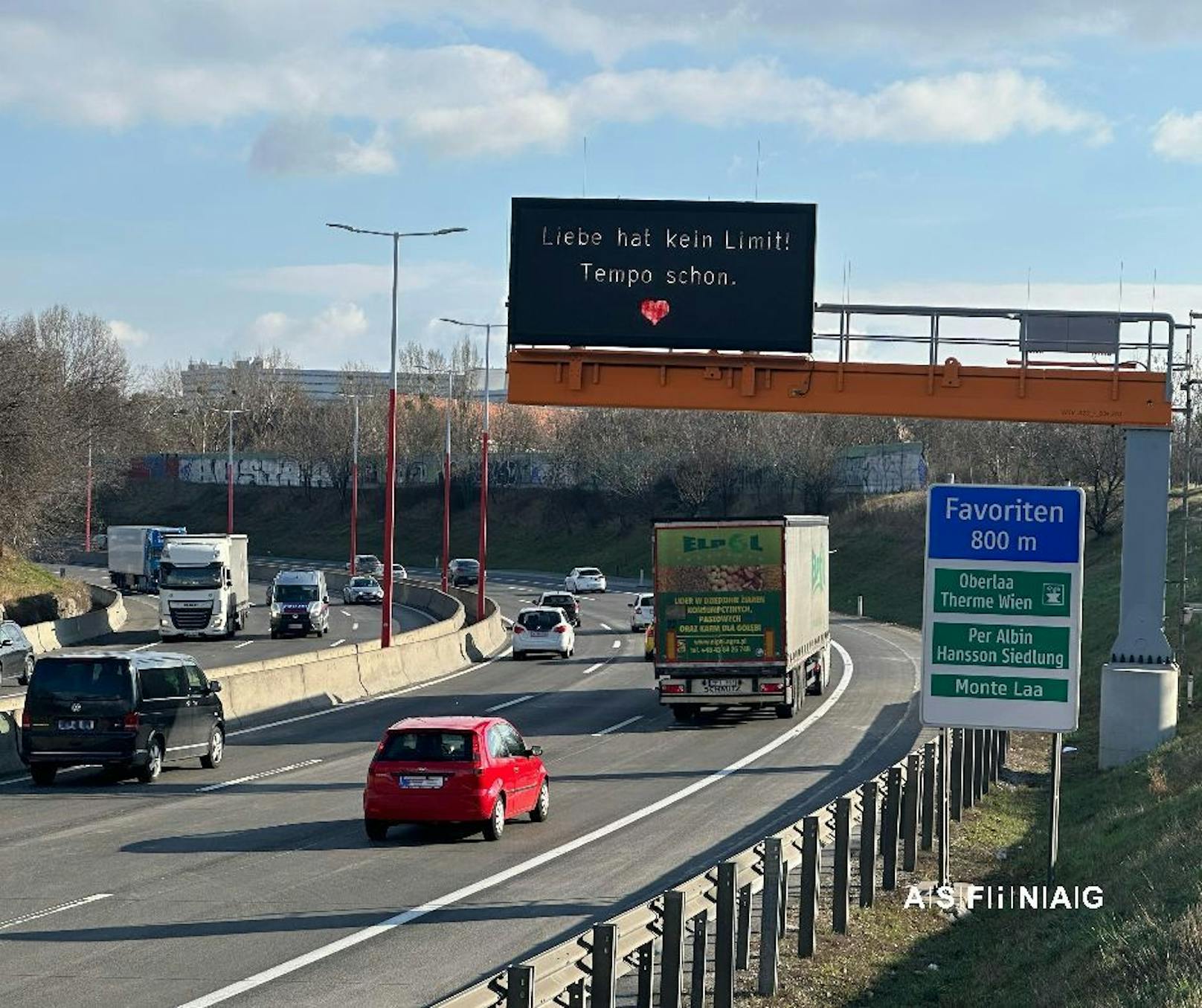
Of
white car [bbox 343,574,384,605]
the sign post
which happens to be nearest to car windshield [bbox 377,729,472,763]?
the sign post

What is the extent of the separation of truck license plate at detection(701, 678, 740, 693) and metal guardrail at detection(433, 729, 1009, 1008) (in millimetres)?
14557

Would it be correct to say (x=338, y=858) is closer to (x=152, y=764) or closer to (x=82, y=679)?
(x=82, y=679)

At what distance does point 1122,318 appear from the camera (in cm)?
2981

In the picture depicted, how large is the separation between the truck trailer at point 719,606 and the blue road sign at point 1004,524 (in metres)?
20.3

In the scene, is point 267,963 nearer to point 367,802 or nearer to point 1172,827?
point 367,802

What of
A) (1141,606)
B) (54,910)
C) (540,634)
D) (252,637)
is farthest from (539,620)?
(54,910)

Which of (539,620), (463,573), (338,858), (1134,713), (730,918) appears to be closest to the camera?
(730,918)

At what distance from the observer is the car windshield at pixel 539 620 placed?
56812 millimetres

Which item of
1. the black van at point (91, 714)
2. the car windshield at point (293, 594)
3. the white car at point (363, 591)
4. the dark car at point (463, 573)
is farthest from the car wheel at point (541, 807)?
the dark car at point (463, 573)

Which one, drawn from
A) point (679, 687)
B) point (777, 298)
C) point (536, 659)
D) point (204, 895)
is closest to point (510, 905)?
point (204, 895)

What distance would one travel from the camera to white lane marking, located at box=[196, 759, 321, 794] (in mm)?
26219

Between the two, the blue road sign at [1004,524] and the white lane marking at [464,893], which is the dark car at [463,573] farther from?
the blue road sign at [1004,524]

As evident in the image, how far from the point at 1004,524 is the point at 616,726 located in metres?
22.1

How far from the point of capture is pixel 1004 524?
49.3ft
